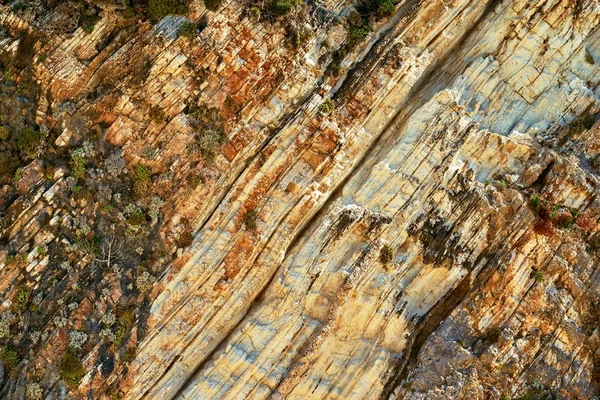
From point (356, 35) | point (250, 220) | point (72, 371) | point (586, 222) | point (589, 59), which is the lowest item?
point (72, 371)

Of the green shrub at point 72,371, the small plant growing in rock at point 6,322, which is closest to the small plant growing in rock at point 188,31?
the small plant growing in rock at point 6,322

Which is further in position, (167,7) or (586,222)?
(167,7)

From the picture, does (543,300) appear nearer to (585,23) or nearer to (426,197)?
(426,197)

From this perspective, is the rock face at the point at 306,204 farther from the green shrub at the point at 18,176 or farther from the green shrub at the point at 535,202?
the green shrub at the point at 18,176

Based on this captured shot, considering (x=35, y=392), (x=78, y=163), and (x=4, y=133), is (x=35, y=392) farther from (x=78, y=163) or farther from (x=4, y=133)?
(x=4, y=133)

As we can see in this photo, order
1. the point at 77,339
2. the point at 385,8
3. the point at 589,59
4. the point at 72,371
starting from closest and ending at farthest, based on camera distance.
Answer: the point at 72,371 < the point at 77,339 < the point at 589,59 < the point at 385,8

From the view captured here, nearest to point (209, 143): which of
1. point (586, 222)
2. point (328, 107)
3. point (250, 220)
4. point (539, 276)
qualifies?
point (250, 220)

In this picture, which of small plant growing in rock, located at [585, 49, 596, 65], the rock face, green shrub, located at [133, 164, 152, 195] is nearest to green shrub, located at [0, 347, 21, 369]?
the rock face

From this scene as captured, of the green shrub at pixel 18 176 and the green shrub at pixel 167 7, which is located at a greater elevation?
the green shrub at pixel 167 7

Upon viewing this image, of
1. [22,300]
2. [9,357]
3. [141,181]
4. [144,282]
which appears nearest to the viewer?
[9,357]
